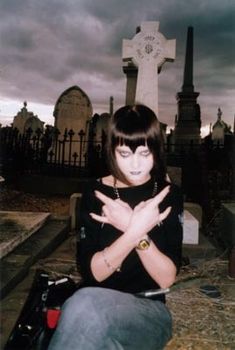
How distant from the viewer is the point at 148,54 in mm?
6496

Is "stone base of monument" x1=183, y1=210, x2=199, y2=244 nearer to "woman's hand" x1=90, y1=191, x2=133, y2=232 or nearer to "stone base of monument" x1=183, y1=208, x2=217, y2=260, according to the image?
"stone base of monument" x1=183, y1=208, x2=217, y2=260

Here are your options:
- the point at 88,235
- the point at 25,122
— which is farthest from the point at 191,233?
the point at 25,122

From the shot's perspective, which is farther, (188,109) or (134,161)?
(188,109)

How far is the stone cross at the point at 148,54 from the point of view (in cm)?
643

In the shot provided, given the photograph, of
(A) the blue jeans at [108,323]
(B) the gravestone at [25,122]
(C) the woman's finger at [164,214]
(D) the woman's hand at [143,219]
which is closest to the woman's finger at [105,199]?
(D) the woman's hand at [143,219]

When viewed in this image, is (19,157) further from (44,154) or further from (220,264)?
(220,264)

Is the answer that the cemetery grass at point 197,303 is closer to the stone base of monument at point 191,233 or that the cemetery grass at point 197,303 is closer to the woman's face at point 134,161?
the stone base of monument at point 191,233

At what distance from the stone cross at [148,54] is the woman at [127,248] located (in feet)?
15.7

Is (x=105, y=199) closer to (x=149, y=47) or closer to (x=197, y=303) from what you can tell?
(x=197, y=303)

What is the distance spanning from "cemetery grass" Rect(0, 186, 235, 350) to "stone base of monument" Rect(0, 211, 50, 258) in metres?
0.34

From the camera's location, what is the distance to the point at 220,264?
12.9 feet

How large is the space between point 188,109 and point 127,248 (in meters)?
16.8

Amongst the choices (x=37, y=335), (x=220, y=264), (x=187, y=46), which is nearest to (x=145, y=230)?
Answer: (x=37, y=335)

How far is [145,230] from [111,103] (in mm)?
31262
